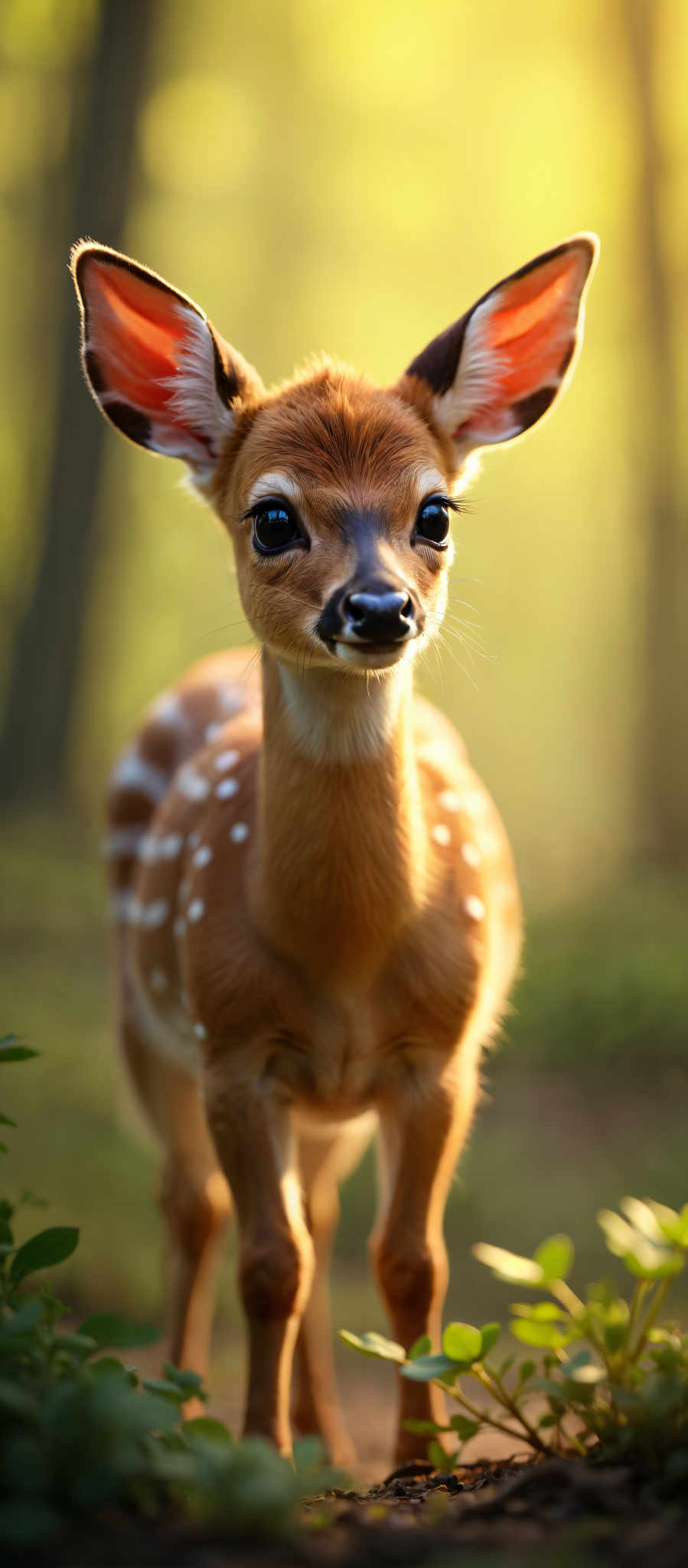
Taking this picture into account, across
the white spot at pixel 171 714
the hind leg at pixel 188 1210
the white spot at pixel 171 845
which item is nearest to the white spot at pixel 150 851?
the white spot at pixel 171 845

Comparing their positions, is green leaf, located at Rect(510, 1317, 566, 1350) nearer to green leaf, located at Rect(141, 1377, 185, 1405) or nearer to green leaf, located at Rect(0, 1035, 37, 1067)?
green leaf, located at Rect(141, 1377, 185, 1405)

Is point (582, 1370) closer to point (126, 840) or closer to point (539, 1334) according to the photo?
point (539, 1334)

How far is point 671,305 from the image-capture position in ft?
30.7

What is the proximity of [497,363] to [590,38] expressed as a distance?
7.99 metres

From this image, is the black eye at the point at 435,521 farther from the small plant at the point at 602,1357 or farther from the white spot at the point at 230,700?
the white spot at the point at 230,700

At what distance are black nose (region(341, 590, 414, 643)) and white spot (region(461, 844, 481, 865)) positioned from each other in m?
0.90

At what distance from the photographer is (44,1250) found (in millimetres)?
2090

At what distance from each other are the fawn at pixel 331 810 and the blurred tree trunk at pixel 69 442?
653cm

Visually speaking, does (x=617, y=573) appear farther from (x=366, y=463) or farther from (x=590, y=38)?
(x=366, y=463)

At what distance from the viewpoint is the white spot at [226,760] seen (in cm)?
341

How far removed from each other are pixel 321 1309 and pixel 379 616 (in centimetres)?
236

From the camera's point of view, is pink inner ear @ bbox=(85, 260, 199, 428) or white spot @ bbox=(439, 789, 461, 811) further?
white spot @ bbox=(439, 789, 461, 811)

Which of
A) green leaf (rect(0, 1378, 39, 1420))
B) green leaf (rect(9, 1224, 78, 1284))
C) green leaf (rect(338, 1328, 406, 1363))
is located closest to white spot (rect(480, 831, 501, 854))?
green leaf (rect(338, 1328, 406, 1363))

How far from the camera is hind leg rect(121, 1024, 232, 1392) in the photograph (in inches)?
149
